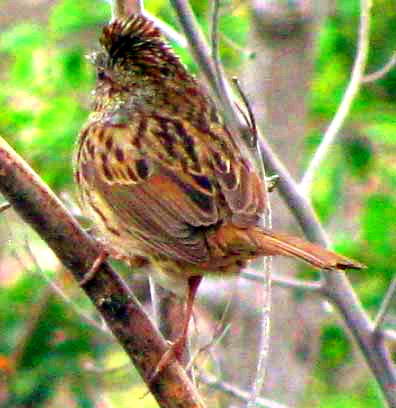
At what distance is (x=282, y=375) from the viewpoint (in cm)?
690

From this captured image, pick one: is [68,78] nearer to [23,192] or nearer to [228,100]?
[228,100]

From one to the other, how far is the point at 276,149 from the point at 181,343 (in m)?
2.54

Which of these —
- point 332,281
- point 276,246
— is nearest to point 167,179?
point 276,246

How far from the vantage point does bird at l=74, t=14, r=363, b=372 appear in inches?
172

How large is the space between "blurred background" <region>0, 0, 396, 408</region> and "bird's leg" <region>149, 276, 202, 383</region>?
6.37ft

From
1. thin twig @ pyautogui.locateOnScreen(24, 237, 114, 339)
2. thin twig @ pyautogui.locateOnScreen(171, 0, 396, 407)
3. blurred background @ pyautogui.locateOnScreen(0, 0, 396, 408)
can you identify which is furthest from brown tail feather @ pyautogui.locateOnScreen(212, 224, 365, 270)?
blurred background @ pyautogui.locateOnScreen(0, 0, 396, 408)

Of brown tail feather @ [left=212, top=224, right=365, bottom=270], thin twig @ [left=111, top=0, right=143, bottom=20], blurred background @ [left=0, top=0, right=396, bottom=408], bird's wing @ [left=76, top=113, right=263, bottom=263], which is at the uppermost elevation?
thin twig @ [left=111, top=0, right=143, bottom=20]

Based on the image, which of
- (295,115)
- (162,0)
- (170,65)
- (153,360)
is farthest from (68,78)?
(153,360)

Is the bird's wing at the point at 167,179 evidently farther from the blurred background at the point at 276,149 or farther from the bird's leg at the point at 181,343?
the blurred background at the point at 276,149

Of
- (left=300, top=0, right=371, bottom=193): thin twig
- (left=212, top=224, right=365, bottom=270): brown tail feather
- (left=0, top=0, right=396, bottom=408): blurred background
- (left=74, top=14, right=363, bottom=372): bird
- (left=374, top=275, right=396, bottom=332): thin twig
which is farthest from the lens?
(left=0, top=0, right=396, bottom=408): blurred background

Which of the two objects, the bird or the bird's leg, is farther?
the bird

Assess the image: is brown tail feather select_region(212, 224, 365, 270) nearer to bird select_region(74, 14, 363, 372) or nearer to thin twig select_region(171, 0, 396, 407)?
bird select_region(74, 14, 363, 372)

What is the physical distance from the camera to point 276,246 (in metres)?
4.25

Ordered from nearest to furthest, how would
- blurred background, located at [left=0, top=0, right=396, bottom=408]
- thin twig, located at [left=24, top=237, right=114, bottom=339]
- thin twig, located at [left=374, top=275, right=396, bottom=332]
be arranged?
thin twig, located at [left=374, top=275, right=396, bottom=332]
thin twig, located at [left=24, top=237, right=114, bottom=339]
blurred background, located at [left=0, top=0, right=396, bottom=408]
